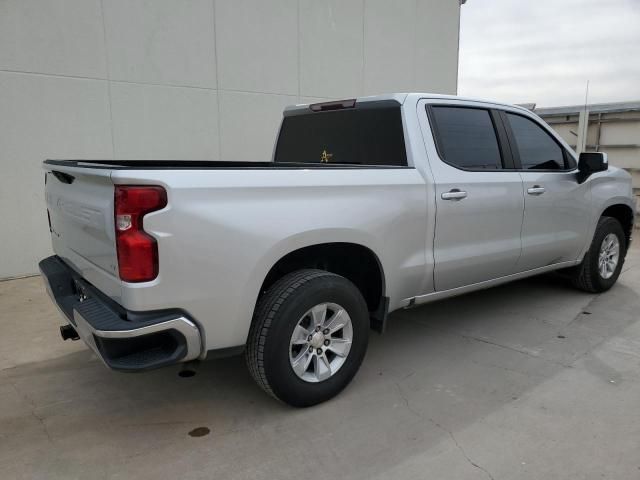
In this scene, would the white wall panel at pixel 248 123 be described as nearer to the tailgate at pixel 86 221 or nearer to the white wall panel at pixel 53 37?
the white wall panel at pixel 53 37

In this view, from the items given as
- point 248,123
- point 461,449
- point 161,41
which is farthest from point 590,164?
point 161,41

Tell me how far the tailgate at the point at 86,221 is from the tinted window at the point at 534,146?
10.9ft

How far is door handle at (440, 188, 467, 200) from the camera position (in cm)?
358

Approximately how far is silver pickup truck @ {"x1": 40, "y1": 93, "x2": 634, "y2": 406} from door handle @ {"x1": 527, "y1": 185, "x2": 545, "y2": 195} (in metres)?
0.02

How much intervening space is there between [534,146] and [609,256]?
5.99 ft

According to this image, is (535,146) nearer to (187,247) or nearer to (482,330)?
(482,330)

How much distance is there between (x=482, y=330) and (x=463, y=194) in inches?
54.6

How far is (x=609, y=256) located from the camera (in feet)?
18.0

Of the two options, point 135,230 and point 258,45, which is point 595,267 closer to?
point 135,230

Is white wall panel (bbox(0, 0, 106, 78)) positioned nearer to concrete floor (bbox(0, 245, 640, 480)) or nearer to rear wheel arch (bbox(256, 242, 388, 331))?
concrete floor (bbox(0, 245, 640, 480))

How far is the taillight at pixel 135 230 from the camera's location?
92.7 inches

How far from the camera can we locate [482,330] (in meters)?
4.43

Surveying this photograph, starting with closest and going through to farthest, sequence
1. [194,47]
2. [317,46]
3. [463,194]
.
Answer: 1. [463,194]
2. [194,47]
3. [317,46]

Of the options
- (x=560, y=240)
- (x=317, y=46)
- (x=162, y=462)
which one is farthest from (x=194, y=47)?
(x=162, y=462)
